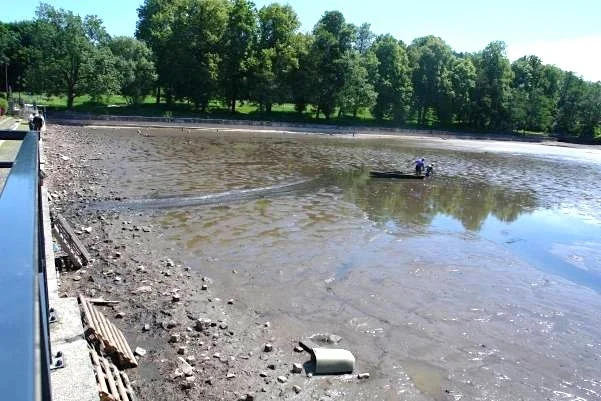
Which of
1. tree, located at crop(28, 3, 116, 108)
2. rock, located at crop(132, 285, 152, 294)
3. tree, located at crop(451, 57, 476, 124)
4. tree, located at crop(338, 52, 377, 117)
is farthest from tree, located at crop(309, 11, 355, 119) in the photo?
rock, located at crop(132, 285, 152, 294)

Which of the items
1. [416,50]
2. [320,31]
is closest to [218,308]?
[320,31]

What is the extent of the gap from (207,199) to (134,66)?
58.0 metres

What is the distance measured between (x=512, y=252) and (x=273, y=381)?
14489mm

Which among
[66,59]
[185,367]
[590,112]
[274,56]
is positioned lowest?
[185,367]

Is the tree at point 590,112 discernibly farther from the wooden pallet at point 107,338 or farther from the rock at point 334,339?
the wooden pallet at point 107,338

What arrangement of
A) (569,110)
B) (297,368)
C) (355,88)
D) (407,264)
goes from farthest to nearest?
(569,110), (355,88), (407,264), (297,368)

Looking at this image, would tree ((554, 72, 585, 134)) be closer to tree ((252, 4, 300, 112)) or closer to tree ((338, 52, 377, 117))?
tree ((338, 52, 377, 117))

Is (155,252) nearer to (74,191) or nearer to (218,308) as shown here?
(218,308)

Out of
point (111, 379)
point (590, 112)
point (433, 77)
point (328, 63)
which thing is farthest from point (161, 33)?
point (590, 112)

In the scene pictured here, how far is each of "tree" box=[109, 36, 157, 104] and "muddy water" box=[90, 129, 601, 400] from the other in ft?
140

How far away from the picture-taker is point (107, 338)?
8.86 meters

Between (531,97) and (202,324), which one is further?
(531,97)

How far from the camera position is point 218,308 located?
11898mm

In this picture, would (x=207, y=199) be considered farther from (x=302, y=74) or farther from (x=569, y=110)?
(x=569, y=110)
